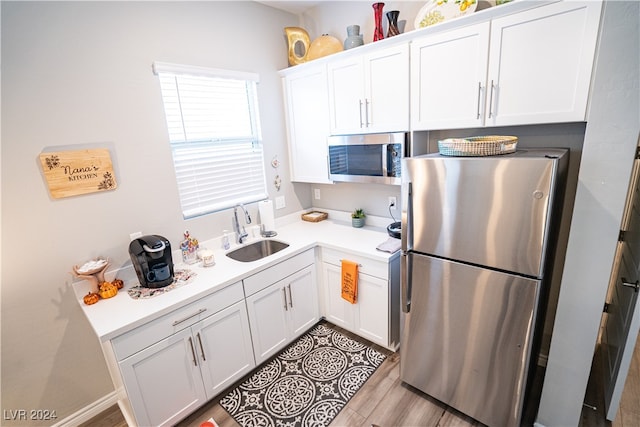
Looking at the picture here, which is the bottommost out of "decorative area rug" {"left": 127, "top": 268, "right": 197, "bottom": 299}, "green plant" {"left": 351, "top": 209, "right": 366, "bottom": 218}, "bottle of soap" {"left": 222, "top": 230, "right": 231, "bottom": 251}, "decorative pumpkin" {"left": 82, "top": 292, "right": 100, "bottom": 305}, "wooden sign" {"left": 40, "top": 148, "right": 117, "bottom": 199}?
"decorative area rug" {"left": 127, "top": 268, "right": 197, "bottom": 299}

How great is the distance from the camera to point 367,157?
2.28 metres

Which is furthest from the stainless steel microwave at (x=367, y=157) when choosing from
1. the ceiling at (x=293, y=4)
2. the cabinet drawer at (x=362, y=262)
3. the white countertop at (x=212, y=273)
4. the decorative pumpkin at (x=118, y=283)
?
the decorative pumpkin at (x=118, y=283)

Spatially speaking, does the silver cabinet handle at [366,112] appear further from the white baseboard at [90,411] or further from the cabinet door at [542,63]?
the white baseboard at [90,411]

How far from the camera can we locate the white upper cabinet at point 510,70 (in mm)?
1391

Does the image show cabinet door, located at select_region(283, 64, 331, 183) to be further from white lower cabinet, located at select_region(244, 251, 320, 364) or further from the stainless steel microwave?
white lower cabinet, located at select_region(244, 251, 320, 364)

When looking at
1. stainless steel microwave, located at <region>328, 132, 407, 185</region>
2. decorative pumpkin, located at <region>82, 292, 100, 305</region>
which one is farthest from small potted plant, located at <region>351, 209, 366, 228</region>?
decorative pumpkin, located at <region>82, 292, 100, 305</region>

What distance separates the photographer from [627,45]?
1142 mm

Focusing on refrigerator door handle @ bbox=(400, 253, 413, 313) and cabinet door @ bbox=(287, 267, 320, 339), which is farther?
cabinet door @ bbox=(287, 267, 320, 339)

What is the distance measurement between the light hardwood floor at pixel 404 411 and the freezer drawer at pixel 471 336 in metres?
0.09

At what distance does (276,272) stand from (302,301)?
16.6 inches

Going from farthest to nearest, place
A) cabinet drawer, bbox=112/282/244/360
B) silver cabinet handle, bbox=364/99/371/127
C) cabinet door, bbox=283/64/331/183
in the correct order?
1. cabinet door, bbox=283/64/331/183
2. silver cabinet handle, bbox=364/99/371/127
3. cabinet drawer, bbox=112/282/244/360

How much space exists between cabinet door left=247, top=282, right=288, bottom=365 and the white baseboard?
0.98 m

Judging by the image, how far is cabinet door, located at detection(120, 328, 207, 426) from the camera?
1551 millimetres

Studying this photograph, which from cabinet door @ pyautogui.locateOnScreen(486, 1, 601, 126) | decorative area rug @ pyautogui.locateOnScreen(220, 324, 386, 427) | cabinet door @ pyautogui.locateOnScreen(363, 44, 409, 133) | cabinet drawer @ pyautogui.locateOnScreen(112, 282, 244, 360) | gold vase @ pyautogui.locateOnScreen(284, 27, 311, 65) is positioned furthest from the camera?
gold vase @ pyautogui.locateOnScreen(284, 27, 311, 65)
